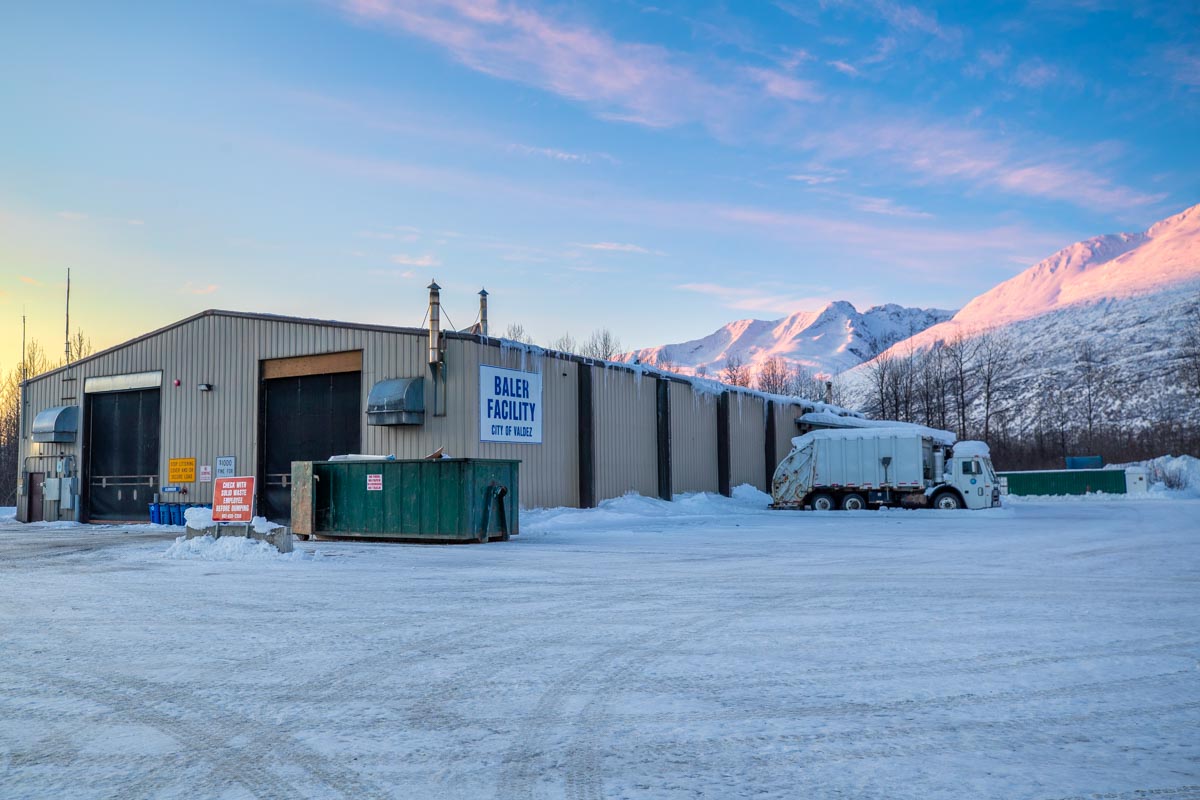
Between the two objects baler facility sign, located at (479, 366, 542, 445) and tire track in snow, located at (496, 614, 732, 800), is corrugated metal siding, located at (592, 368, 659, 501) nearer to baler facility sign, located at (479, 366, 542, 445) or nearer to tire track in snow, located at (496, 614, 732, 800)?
baler facility sign, located at (479, 366, 542, 445)

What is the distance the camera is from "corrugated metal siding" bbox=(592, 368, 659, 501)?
2912 centimetres

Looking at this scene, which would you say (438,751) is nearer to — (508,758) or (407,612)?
(508,758)

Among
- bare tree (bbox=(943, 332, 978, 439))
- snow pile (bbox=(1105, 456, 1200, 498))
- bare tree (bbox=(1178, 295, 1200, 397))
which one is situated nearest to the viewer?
snow pile (bbox=(1105, 456, 1200, 498))

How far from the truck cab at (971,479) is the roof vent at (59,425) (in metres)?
30.8

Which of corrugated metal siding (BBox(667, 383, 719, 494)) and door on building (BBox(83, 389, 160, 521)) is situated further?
corrugated metal siding (BBox(667, 383, 719, 494))

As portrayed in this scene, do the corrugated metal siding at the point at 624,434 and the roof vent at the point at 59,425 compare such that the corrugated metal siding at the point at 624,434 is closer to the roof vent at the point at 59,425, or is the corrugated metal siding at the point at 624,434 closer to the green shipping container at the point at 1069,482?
the roof vent at the point at 59,425

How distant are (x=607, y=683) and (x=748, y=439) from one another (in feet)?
110

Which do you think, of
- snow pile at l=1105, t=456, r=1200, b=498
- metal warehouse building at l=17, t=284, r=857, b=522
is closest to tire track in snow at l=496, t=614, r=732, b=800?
metal warehouse building at l=17, t=284, r=857, b=522

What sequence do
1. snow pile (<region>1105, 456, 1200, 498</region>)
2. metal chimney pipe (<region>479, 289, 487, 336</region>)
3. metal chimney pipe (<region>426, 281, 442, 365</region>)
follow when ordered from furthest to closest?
1. snow pile (<region>1105, 456, 1200, 498</region>)
2. metal chimney pipe (<region>479, 289, 487, 336</region>)
3. metal chimney pipe (<region>426, 281, 442, 365</region>)

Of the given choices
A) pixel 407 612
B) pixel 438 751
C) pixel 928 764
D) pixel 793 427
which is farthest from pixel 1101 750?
pixel 793 427

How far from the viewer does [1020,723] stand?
5.16 meters

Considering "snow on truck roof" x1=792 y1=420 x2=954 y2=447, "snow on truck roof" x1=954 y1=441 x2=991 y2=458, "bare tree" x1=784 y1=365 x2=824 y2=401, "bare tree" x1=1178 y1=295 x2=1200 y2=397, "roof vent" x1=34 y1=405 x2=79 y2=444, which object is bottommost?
"snow on truck roof" x1=954 y1=441 x2=991 y2=458

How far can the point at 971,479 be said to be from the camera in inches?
1232

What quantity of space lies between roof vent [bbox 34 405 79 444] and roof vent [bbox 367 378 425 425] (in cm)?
1457
